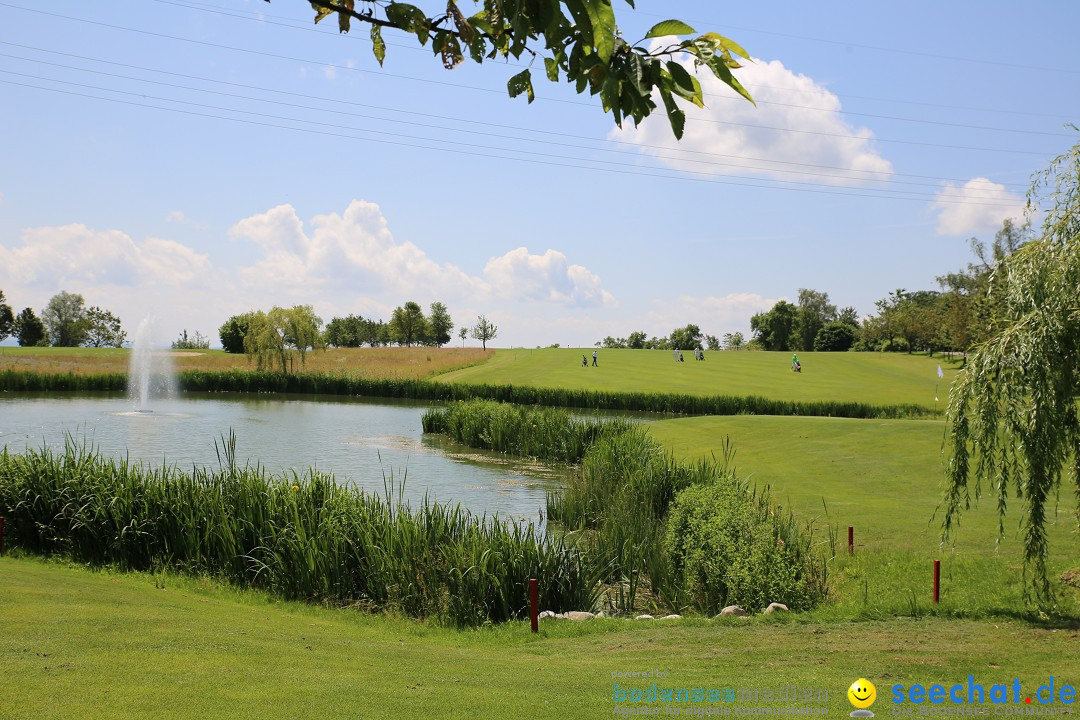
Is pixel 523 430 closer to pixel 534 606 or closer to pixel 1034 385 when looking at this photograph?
pixel 534 606

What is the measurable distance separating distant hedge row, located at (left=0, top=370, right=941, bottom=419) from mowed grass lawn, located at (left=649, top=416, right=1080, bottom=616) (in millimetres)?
16318

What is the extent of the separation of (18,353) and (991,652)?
82.0m

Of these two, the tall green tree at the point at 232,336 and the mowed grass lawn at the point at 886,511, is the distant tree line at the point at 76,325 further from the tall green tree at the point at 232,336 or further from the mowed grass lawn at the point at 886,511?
the mowed grass lawn at the point at 886,511

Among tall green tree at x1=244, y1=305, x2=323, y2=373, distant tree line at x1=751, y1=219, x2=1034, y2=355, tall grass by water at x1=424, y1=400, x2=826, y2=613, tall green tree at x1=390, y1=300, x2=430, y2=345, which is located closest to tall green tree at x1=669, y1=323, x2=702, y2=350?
distant tree line at x1=751, y1=219, x2=1034, y2=355

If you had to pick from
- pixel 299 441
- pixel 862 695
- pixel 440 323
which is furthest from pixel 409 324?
pixel 862 695

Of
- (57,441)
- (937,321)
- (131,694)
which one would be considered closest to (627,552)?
(131,694)

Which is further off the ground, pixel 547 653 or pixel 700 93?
pixel 700 93

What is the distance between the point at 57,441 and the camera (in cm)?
2720

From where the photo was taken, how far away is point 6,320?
346 ft

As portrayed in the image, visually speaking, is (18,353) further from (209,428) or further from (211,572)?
(211,572)

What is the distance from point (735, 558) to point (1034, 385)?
166 inches

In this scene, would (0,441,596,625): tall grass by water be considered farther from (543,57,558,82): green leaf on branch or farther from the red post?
(543,57,558,82): green leaf on branch

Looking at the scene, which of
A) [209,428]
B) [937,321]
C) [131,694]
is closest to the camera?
[131,694]

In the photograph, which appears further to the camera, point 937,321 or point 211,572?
point 937,321
